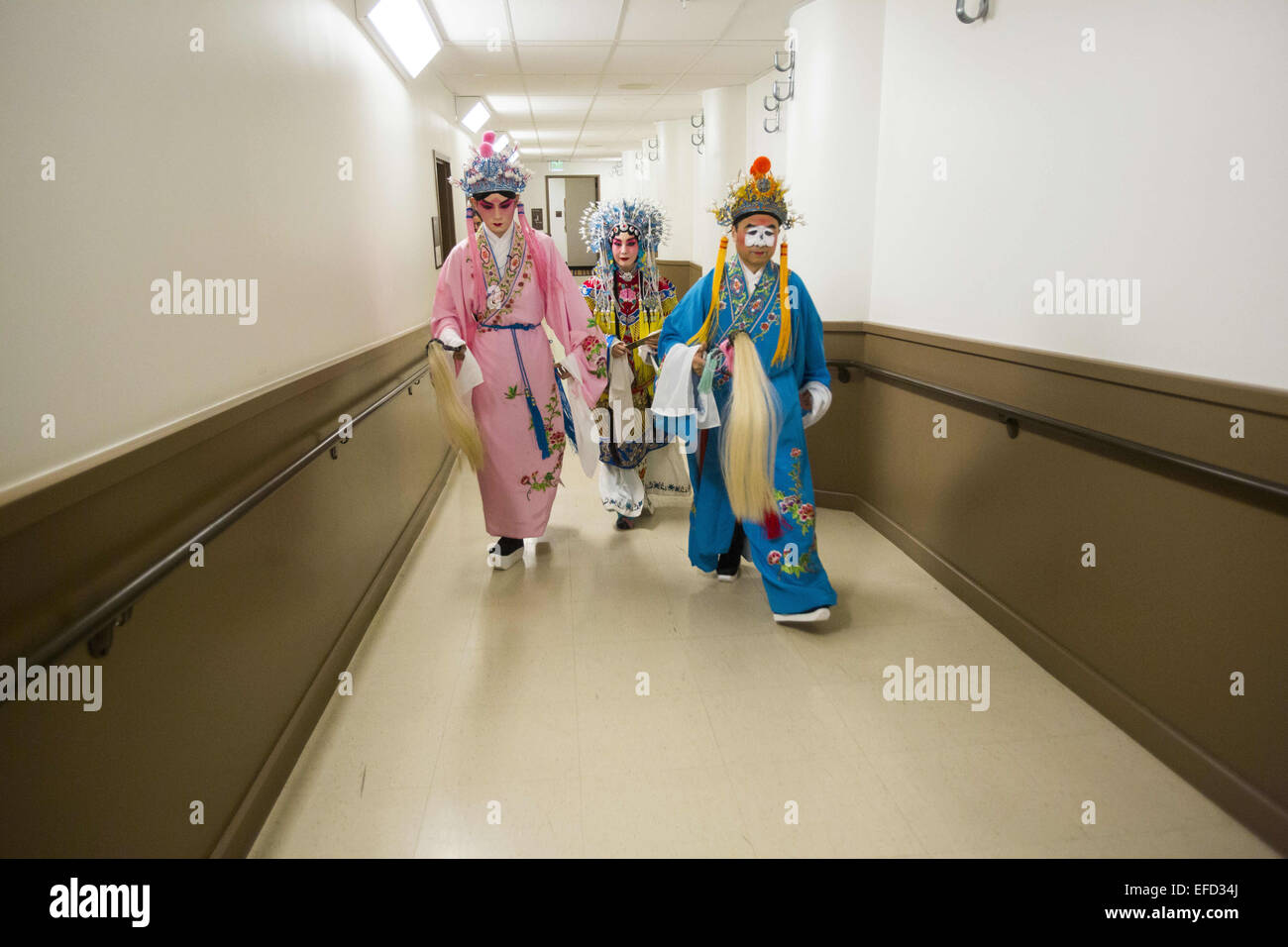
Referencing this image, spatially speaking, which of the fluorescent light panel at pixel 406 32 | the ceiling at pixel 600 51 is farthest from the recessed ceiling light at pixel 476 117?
the fluorescent light panel at pixel 406 32

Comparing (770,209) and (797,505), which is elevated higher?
(770,209)

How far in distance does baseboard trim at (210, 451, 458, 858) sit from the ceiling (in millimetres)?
2685

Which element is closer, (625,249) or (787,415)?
(787,415)

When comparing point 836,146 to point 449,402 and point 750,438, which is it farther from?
point 449,402

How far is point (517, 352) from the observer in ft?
11.2

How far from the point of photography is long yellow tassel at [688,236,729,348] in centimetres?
297

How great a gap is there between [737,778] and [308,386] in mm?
1637

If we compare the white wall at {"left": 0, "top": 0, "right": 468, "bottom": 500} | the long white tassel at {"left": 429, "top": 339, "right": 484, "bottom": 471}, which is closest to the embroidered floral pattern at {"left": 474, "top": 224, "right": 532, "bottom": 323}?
the long white tassel at {"left": 429, "top": 339, "right": 484, "bottom": 471}

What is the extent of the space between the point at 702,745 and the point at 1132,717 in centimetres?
115

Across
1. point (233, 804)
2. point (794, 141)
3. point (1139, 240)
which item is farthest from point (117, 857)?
point (794, 141)

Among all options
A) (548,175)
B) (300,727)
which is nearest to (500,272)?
(300,727)

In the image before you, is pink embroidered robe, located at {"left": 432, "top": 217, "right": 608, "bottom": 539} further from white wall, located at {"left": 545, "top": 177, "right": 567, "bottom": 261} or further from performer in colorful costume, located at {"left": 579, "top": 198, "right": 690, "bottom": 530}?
white wall, located at {"left": 545, "top": 177, "right": 567, "bottom": 261}

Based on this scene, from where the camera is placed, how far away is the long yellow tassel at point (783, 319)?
2881 mm
